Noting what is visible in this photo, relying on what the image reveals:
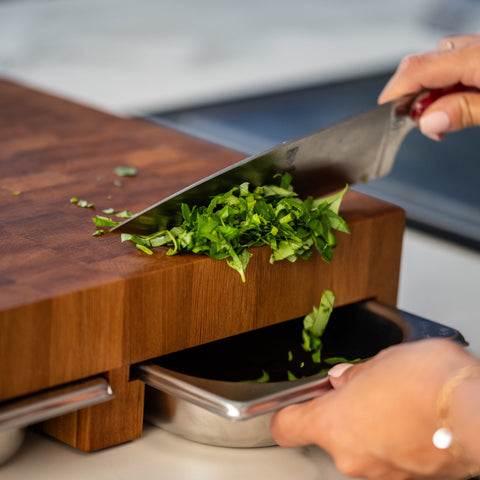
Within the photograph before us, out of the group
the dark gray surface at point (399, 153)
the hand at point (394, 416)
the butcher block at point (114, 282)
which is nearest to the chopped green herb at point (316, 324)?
the butcher block at point (114, 282)

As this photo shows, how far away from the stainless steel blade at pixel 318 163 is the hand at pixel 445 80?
0.08 ft

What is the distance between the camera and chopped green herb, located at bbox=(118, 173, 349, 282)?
862 millimetres

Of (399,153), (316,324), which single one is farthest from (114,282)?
(399,153)

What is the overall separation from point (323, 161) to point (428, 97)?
157 millimetres

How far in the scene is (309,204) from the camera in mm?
935

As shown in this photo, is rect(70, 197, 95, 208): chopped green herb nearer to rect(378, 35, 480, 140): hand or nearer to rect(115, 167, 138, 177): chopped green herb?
rect(115, 167, 138, 177): chopped green herb

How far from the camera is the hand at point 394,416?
0.67 meters

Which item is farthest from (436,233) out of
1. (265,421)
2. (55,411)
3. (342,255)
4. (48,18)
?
(48,18)

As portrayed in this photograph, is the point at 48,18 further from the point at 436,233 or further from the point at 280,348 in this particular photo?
the point at 280,348

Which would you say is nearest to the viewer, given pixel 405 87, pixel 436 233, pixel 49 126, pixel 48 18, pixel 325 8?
pixel 405 87

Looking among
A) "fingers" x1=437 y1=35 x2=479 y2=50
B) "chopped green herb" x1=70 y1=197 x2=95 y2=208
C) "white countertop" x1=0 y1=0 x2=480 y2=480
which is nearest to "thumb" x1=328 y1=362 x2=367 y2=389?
"white countertop" x1=0 y1=0 x2=480 y2=480

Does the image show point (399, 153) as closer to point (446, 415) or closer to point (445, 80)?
point (445, 80)

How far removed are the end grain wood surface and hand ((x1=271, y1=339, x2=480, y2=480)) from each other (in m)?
0.18

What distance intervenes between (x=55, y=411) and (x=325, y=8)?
356 centimetres
